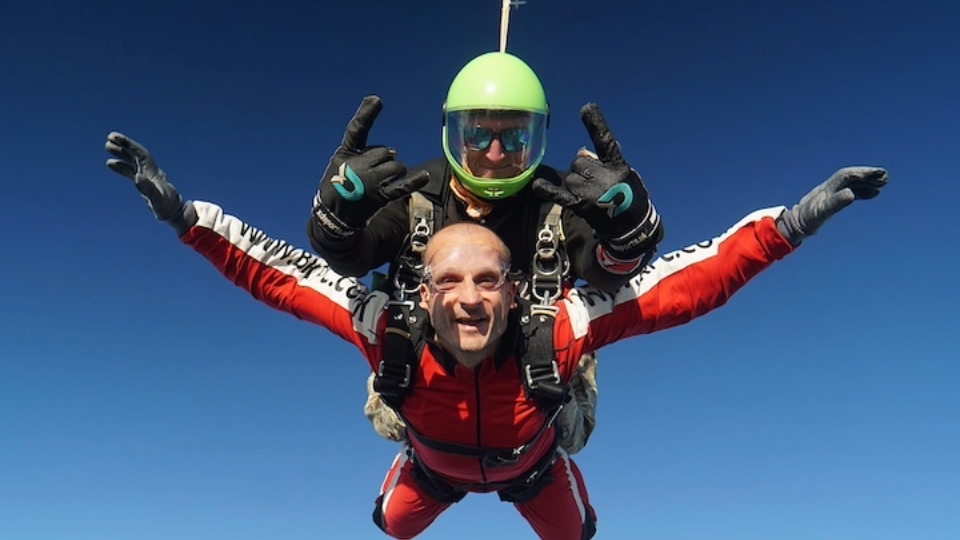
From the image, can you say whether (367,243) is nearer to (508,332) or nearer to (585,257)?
(508,332)

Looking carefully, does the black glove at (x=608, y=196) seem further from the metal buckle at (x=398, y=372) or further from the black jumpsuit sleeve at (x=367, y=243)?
the metal buckle at (x=398, y=372)

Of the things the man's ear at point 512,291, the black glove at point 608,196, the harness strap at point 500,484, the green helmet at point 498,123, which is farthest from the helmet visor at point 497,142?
the harness strap at point 500,484

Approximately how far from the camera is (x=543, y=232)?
3889 mm

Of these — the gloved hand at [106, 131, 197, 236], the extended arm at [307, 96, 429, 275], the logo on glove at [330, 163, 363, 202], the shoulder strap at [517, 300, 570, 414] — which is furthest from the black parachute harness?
the gloved hand at [106, 131, 197, 236]

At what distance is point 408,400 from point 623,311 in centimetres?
101

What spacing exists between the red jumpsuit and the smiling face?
17 centimetres

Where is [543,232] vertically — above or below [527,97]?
below

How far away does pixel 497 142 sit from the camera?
391cm

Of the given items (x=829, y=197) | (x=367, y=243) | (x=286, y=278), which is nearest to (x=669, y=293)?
(x=829, y=197)

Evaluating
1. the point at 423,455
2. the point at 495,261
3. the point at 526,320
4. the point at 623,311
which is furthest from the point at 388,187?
the point at 423,455

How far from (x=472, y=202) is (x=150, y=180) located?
134 cm

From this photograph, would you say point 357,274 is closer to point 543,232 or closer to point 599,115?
point 543,232

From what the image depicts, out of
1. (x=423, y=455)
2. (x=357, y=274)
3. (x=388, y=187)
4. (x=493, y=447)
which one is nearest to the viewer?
(x=388, y=187)

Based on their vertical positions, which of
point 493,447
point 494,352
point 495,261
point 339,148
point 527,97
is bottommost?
point 493,447
